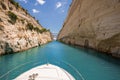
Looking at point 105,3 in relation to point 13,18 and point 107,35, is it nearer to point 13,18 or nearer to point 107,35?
point 107,35

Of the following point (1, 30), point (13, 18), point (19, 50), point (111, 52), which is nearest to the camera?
point (111, 52)

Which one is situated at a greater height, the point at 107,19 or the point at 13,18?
the point at 13,18

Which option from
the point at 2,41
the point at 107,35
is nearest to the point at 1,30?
the point at 2,41

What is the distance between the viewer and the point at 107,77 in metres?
6.36

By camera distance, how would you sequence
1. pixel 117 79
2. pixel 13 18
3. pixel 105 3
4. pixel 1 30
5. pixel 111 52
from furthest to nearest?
pixel 13 18 → pixel 105 3 → pixel 1 30 → pixel 111 52 → pixel 117 79

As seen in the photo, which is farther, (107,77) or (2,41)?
(2,41)

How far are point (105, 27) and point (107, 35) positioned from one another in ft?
4.05

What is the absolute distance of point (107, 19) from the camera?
13.9 m

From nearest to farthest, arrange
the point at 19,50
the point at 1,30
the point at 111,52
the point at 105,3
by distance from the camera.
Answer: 1. the point at 111,52
2. the point at 1,30
3. the point at 105,3
4. the point at 19,50

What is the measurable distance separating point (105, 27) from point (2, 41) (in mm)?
12282

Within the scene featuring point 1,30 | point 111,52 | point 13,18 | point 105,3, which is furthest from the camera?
point 13,18

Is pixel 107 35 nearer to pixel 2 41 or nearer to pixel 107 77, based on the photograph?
pixel 107 77

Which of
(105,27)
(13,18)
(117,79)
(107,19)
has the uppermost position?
(13,18)

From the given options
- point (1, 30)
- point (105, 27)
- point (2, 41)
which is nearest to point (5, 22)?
point (1, 30)
